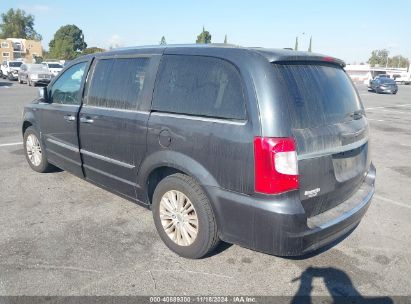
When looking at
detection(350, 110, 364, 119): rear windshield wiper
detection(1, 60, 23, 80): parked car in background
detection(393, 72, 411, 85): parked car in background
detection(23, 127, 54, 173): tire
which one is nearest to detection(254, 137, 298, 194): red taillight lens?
detection(350, 110, 364, 119): rear windshield wiper

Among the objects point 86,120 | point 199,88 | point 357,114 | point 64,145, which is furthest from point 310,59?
point 64,145

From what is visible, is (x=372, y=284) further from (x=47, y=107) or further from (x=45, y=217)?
(x=47, y=107)

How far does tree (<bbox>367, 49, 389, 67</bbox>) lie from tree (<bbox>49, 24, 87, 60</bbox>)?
316 ft

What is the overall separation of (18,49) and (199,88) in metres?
105

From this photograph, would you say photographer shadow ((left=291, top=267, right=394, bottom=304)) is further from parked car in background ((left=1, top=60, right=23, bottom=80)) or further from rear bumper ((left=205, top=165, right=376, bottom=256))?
parked car in background ((left=1, top=60, right=23, bottom=80))

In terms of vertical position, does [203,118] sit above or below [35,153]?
above

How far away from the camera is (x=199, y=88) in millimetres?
3137

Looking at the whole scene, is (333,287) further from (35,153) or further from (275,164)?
(35,153)

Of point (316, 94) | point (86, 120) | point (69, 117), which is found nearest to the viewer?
point (316, 94)

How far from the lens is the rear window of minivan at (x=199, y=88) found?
9.50 ft

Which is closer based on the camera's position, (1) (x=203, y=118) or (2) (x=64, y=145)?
(1) (x=203, y=118)

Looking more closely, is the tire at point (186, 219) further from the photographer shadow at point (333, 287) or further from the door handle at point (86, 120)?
the door handle at point (86, 120)

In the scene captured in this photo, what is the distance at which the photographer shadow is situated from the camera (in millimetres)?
2855

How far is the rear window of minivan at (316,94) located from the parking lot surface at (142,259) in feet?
4.33
